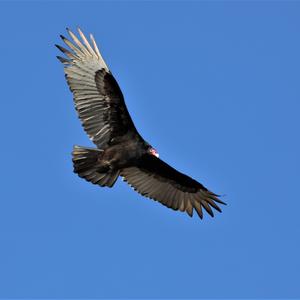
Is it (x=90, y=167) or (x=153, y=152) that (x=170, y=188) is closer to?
(x=153, y=152)

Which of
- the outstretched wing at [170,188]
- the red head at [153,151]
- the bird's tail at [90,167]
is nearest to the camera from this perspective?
the bird's tail at [90,167]

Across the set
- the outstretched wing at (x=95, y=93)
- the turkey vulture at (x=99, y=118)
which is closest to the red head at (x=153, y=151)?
the turkey vulture at (x=99, y=118)

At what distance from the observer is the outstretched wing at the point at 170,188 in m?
15.3

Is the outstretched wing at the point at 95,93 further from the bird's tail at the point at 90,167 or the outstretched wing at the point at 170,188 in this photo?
the outstretched wing at the point at 170,188

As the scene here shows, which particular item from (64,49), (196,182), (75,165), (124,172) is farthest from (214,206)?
(64,49)

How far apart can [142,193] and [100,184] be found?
1014mm

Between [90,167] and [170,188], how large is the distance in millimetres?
1653

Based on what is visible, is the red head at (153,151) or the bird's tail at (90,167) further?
the red head at (153,151)

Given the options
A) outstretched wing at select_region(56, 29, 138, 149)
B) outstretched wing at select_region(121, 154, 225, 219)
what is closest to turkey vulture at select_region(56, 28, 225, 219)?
outstretched wing at select_region(56, 29, 138, 149)

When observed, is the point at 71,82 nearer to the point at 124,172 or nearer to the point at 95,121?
the point at 95,121

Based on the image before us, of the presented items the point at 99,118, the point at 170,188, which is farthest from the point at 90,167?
the point at 170,188

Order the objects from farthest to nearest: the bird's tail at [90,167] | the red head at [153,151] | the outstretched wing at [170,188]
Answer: the outstretched wing at [170,188]
the red head at [153,151]
the bird's tail at [90,167]

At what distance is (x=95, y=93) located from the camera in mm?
14344

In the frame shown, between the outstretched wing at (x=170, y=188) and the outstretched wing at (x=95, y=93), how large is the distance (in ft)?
3.53
